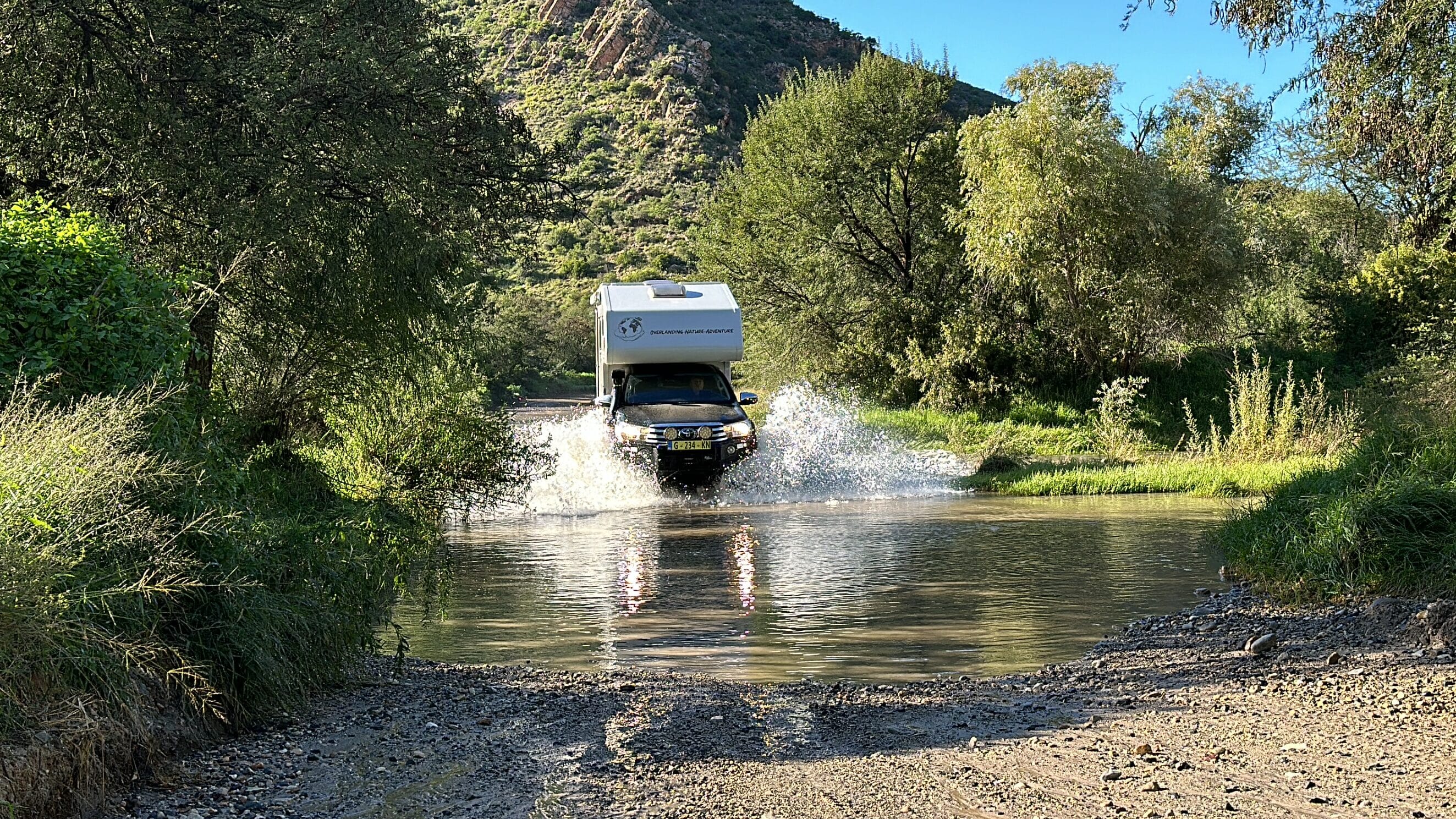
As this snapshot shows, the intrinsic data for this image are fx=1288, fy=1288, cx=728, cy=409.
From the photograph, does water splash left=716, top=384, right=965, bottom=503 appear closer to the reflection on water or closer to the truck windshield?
the truck windshield

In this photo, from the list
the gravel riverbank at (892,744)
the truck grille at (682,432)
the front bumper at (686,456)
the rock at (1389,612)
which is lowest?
the gravel riverbank at (892,744)

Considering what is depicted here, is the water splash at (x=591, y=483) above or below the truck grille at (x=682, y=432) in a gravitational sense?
below

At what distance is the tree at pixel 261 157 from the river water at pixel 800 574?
112 inches

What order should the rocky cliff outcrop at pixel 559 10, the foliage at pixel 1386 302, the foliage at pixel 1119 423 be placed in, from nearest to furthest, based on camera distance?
1. the foliage at pixel 1119 423
2. the foliage at pixel 1386 302
3. the rocky cliff outcrop at pixel 559 10

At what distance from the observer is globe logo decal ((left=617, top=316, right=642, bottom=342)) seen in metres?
20.8

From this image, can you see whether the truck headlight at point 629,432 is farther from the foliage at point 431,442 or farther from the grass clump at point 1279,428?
the grass clump at point 1279,428

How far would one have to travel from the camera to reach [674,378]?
21.1 metres

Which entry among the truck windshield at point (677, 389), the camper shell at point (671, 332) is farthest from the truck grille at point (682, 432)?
the camper shell at point (671, 332)

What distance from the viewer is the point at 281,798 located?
216 inches

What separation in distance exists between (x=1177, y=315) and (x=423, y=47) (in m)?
19.5

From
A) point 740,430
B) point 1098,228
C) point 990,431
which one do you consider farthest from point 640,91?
point 740,430

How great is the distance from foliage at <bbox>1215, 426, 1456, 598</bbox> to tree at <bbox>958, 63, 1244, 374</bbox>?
15.7 meters

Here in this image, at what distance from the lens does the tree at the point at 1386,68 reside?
1298cm

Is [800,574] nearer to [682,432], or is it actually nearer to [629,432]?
[682,432]
